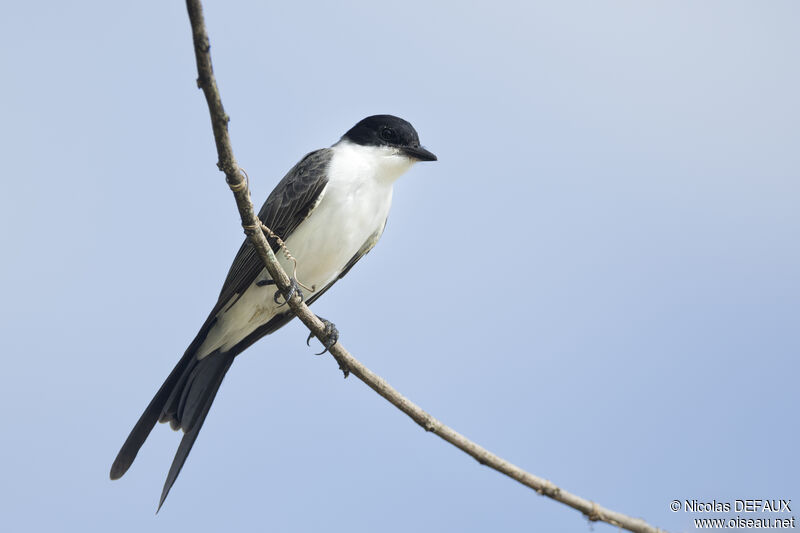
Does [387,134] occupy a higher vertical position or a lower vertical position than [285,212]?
higher

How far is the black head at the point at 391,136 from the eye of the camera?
235 inches

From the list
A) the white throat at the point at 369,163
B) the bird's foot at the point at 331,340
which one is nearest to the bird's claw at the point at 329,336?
the bird's foot at the point at 331,340

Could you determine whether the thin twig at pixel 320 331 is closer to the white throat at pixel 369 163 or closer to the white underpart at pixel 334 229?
the white underpart at pixel 334 229

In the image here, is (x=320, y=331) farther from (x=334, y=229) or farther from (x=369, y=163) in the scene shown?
(x=369, y=163)

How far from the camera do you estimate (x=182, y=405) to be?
5.80 meters

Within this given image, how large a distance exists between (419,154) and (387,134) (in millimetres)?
336

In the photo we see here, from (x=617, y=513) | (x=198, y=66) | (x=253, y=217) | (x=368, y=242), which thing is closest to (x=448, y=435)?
(x=617, y=513)

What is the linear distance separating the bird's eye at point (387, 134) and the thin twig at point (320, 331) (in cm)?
200

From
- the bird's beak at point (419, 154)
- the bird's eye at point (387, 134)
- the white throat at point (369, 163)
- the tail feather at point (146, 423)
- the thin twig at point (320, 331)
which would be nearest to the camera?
the thin twig at point (320, 331)

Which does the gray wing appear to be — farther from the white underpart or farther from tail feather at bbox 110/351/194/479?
tail feather at bbox 110/351/194/479

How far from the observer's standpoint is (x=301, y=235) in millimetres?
5578

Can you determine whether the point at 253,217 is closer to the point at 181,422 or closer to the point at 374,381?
the point at 374,381

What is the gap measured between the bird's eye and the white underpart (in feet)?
0.46

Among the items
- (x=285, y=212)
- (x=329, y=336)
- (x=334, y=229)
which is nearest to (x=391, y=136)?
(x=334, y=229)
